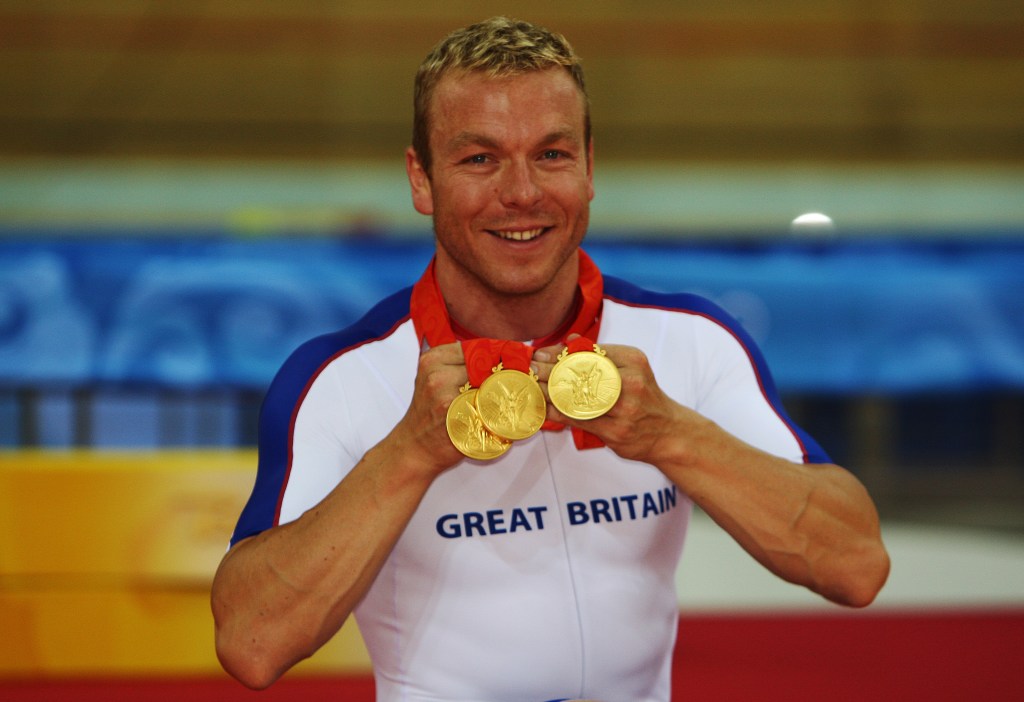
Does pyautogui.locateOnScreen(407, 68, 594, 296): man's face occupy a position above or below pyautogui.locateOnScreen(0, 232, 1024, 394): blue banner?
above

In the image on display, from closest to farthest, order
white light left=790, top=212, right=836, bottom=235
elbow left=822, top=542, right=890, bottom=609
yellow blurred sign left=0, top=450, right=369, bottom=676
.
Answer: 1. elbow left=822, top=542, right=890, bottom=609
2. yellow blurred sign left=0, top=450, right=369, bottom=676
3. white light left=790, top=212, right=836, bottom=235

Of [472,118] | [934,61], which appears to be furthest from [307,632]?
[934,61]

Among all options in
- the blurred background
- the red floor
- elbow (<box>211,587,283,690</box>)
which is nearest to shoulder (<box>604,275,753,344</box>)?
elbow (<box>211,587,283,690</box>)

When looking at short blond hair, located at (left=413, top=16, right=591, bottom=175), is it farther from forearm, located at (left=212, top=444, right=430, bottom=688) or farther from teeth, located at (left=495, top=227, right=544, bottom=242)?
forearm, located at (left=212, top=444, right=430, bottom=688)

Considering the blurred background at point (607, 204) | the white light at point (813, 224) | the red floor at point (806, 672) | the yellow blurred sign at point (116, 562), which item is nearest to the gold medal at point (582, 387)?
the red floor at point (806, 672)

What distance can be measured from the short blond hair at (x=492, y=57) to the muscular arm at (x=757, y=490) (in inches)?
15.9

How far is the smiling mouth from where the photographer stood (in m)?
1.51

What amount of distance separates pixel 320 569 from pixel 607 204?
6261mm

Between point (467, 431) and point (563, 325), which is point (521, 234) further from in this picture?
point (467, 431)

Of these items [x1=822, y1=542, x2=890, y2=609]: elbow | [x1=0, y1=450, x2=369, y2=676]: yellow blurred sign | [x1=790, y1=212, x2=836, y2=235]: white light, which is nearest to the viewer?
[x1=822, y1=542, x2=890, y2=609]: elbow

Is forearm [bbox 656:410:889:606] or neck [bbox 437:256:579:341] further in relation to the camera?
neck [bbox 437:256:579:341]

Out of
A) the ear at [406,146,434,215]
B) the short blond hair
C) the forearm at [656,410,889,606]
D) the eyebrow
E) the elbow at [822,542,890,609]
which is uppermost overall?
the short blond hair

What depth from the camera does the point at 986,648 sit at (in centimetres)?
428

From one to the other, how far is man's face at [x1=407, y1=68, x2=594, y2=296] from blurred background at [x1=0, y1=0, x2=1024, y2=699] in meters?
5.10
